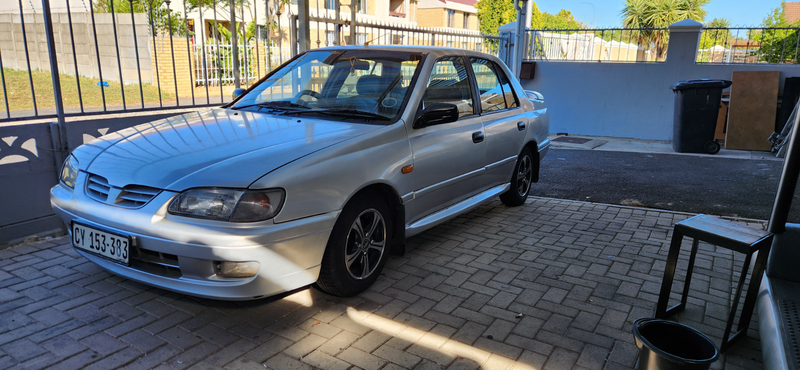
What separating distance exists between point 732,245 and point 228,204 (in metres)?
2.65

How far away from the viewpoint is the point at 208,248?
2689 millimetres

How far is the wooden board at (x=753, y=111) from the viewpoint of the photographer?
10.2 metres

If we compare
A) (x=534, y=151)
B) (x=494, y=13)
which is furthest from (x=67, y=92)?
(x=494, y=13)

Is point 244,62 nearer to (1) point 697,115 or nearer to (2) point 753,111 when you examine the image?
(1) point 697,115

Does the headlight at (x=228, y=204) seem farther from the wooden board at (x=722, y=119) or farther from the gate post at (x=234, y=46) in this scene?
the wooden board at (x=722, y=119)

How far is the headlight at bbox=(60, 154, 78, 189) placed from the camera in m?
3.30

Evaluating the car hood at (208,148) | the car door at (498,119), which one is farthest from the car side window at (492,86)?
the car hood at (208,148)

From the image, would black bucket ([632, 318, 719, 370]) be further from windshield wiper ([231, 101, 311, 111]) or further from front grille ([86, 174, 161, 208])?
windshield wiper ([231, 101, 311, 111])

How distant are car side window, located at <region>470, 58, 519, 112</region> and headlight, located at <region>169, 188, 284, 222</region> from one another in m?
2.52

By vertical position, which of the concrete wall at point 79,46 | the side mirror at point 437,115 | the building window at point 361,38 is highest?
the building window at point 361,38

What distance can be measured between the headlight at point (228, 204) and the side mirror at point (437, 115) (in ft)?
4.53

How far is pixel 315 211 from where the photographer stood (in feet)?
9.68

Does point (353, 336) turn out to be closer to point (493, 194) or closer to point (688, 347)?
point (688, 347)

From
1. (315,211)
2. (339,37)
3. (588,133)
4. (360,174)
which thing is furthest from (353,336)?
(588,133)
